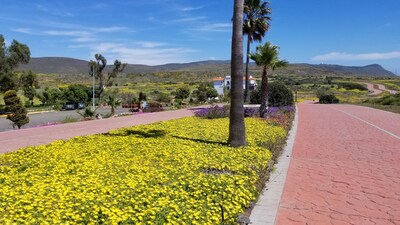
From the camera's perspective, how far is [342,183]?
20.5ft

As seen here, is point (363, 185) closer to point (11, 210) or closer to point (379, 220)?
point (379, 220)

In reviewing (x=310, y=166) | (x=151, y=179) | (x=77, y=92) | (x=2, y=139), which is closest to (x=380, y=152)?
(x=310, y=166)

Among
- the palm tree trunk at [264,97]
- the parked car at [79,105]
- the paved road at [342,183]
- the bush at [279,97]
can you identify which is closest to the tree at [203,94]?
the parked car at [79,105]

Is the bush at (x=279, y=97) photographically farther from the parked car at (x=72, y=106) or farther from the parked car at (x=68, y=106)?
the parked car at (x=68, y=106)

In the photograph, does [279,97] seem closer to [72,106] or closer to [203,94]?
[203,94]

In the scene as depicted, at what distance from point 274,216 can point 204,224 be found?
133cm

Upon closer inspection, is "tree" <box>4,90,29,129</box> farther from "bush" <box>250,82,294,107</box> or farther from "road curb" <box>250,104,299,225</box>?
"road curb" <box>250,104,299,225</box>

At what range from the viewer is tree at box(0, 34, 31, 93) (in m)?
44.9

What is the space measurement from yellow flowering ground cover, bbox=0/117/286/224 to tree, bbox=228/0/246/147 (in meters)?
0.34

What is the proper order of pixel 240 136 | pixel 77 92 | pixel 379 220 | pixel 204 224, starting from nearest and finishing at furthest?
1. pixel 204 224
2. pixel 379 220
3. pixel 240 136
4. pixel 77 92

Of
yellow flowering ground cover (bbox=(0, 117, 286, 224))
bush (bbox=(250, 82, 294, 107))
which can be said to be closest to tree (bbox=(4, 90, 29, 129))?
yellow flowering ground cover (bbox=(0, 117, 286, 224))

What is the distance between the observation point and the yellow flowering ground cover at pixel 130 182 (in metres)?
3.85

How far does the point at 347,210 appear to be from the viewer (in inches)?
194

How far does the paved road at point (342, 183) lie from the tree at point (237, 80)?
4.70ft
